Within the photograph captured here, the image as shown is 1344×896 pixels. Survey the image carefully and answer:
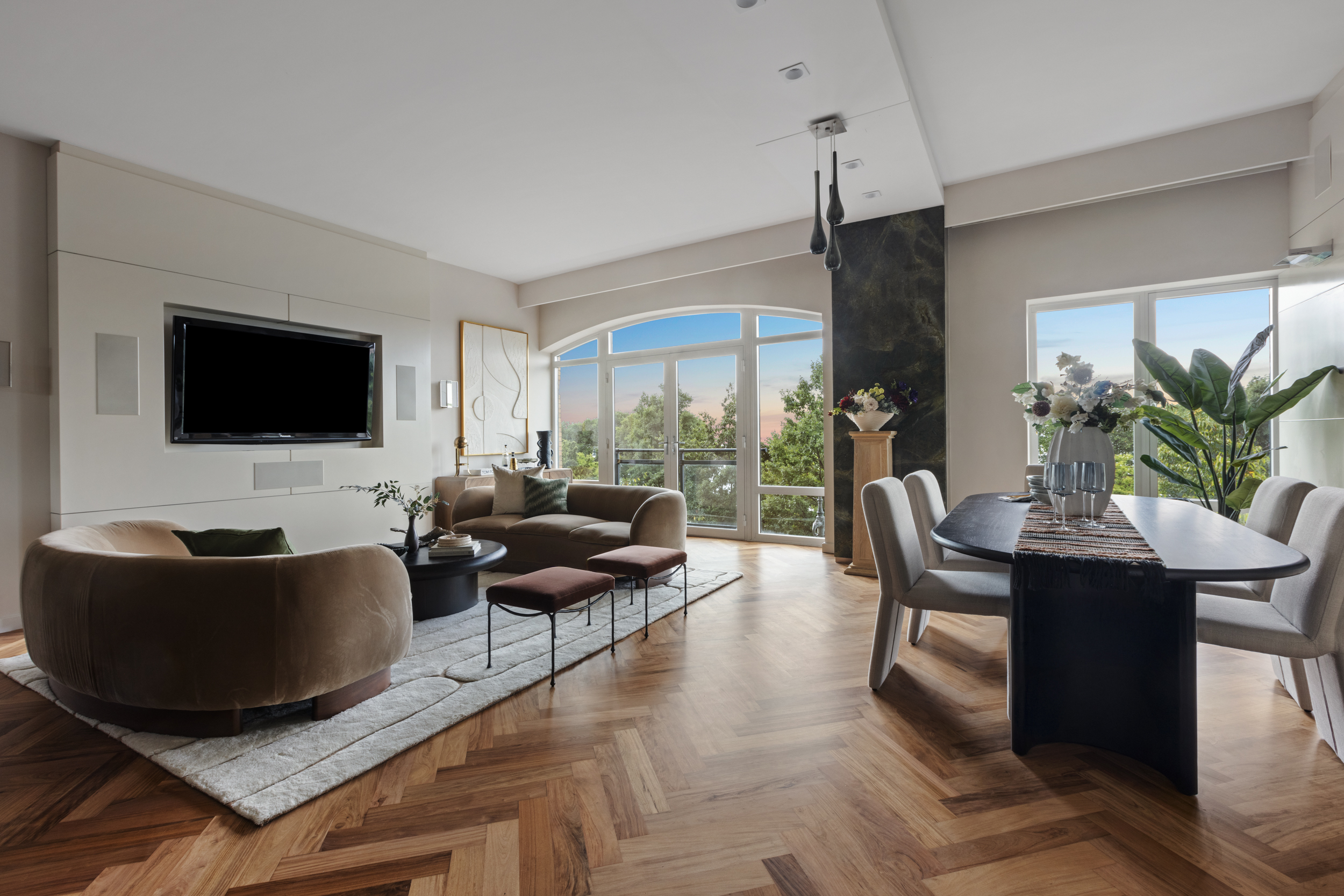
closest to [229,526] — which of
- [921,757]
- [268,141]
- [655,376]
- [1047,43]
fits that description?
[268,141]

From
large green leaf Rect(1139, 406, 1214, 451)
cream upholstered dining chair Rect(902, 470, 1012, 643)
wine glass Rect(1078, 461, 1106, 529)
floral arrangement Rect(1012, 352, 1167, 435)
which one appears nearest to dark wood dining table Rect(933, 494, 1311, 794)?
wine glass Rect(1078, 461, 1106, 529)

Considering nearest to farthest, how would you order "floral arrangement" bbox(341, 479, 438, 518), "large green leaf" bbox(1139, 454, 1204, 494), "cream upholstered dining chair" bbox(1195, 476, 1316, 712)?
"cream upholstered dining chair" bbox(1195, 476, 1316, 712), "floral arrangement" bbox(341, 479, 438, 518), "large green leaf" bbox(1139, 454, 1204, 494)

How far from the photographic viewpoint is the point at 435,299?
6.24 meters

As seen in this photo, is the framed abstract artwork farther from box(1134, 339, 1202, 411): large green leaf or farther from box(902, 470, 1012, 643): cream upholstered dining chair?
box(1134, 339, 1202, 411): large green leaf

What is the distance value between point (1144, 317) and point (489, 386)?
5935mm

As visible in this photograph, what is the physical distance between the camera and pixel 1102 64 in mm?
3105

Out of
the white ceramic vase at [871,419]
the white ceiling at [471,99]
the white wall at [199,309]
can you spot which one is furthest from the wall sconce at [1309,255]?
the white wall at [199,309]

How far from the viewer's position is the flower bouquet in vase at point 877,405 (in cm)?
476

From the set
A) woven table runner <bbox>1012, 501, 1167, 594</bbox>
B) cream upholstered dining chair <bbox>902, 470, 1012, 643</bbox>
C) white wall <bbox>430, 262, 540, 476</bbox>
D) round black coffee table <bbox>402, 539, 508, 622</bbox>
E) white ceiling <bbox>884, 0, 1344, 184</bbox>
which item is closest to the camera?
woven table runner <bbox>1012, 501, 1167, 594</bbox>

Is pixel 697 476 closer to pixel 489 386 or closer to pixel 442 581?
pixel 489 386

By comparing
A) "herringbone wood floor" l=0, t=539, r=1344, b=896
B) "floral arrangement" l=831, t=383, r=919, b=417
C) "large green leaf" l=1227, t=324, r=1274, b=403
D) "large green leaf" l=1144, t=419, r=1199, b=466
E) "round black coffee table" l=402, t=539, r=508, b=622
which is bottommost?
"herringbone wood floor" l=0, t=539, r=1344, b=896

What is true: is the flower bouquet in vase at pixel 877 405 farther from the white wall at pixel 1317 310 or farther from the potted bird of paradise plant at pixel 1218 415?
the white wall at pixel 1317 310

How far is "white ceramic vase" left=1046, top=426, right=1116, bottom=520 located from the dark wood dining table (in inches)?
10.7

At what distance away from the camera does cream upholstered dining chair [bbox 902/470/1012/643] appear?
297cm
